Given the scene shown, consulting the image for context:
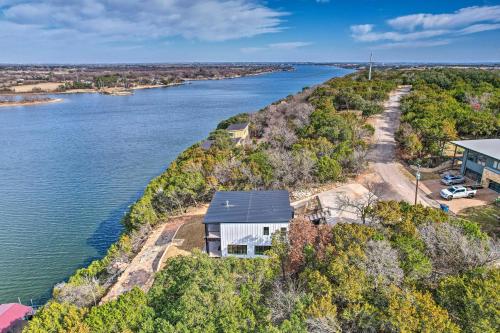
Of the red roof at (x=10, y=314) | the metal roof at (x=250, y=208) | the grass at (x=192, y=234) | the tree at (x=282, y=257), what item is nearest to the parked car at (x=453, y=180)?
the metal roof at (x=250, y=208)

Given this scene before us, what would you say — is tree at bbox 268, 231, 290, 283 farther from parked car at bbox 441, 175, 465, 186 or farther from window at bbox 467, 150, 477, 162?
window at bbox 467, 150, 477, 162

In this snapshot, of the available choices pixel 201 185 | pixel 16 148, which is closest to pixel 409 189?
pixel 201 185

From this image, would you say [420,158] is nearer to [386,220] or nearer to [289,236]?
[386,220]

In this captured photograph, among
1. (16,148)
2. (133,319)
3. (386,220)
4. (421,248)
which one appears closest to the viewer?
(133,319)

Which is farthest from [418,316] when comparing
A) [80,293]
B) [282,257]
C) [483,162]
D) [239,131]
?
[239,131]

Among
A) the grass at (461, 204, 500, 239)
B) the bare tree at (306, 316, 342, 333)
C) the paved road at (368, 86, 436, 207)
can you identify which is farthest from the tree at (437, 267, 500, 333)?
the paved road at (368, 86, 436, 207)

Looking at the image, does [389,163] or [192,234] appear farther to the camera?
[389,163]

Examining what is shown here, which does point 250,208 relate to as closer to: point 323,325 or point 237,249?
point 237,249
